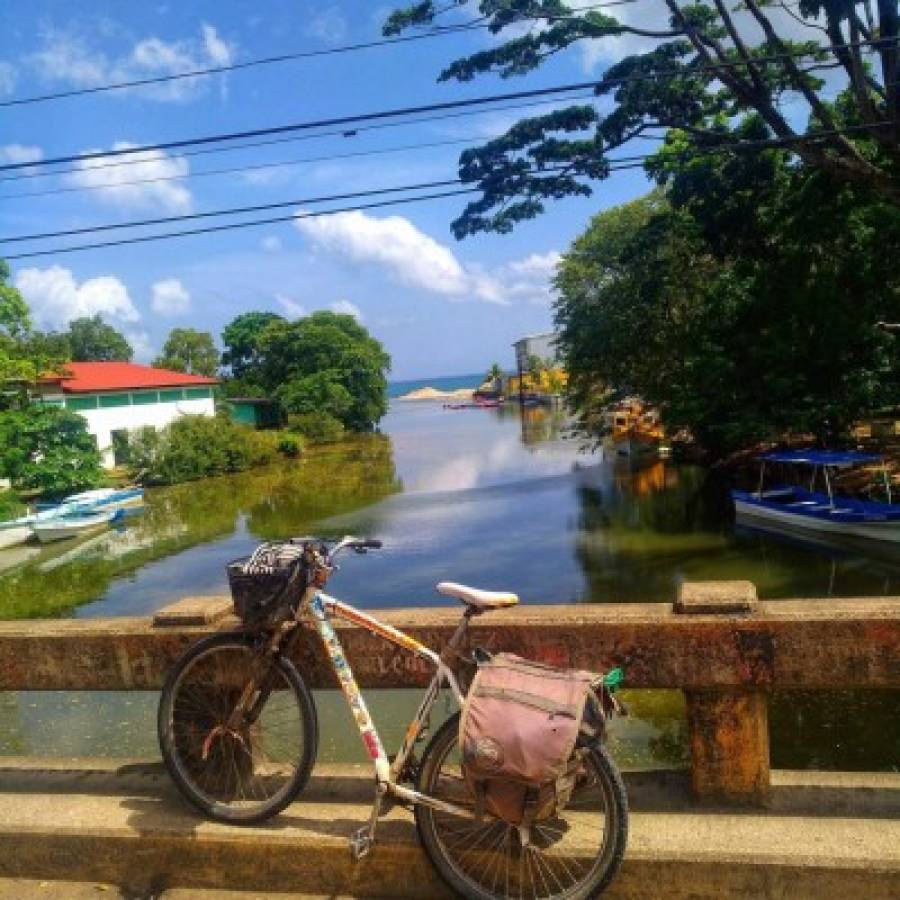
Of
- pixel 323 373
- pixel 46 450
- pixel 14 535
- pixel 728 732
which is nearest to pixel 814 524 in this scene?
pixel 728 732

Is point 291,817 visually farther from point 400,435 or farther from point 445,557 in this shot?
point 400,435

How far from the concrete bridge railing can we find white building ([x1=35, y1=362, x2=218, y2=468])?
121 feet

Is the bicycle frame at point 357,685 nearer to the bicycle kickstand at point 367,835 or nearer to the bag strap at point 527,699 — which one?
the bicycle kickstand at point 367,835

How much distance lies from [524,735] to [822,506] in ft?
64.9

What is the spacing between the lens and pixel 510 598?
9.52 ft

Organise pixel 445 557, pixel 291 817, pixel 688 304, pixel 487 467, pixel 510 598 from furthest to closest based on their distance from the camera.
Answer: pixel 487 467, pixel 688 304, pixel 445 557, pixel 291 817, pixel 510 598

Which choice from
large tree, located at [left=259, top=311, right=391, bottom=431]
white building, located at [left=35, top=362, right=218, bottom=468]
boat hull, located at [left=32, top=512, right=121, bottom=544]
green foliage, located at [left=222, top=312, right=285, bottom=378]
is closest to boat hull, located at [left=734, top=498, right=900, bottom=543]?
boat hull, located at [left=32, top=512, right=121, bottom=544]

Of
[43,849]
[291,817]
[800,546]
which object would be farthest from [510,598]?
[800,546]

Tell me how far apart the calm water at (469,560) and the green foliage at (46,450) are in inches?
130

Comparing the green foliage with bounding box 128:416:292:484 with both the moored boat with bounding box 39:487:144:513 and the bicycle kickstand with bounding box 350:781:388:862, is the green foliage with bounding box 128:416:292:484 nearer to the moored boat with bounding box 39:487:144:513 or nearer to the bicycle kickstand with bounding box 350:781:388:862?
the moored boat with bounding box 39:487:144:513

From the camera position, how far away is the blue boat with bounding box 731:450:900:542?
1908cm

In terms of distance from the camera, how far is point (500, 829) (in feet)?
9.55

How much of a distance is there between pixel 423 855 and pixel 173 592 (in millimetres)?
17209

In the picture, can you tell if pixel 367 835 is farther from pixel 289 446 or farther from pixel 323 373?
pixel 323 373
